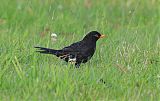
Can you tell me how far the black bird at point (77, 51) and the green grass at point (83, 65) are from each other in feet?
0.31

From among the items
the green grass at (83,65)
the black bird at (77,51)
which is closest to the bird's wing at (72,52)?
the black bird at (77,51)

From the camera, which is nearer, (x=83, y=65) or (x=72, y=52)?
(x=83, y=65)

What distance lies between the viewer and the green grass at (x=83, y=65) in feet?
19.2

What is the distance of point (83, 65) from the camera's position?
738 centimetres

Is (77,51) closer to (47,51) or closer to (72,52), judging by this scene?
(72,52)

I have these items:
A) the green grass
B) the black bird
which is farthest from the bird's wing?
the green grass

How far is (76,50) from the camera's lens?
7.78m

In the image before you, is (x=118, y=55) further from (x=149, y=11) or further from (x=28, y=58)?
(x=149, y=11)

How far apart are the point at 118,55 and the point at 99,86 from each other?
145cm

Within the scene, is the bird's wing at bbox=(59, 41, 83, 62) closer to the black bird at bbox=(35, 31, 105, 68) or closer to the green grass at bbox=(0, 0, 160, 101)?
the black bird at bbox=(35, 31, 105, 68)

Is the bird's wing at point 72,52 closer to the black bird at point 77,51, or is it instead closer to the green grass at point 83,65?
the black bird at point 77,51

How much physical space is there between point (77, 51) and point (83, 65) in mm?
436

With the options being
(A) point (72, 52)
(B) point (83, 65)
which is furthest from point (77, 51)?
(B) point (83, 65)

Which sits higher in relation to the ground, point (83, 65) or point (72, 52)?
point (72, 52)
